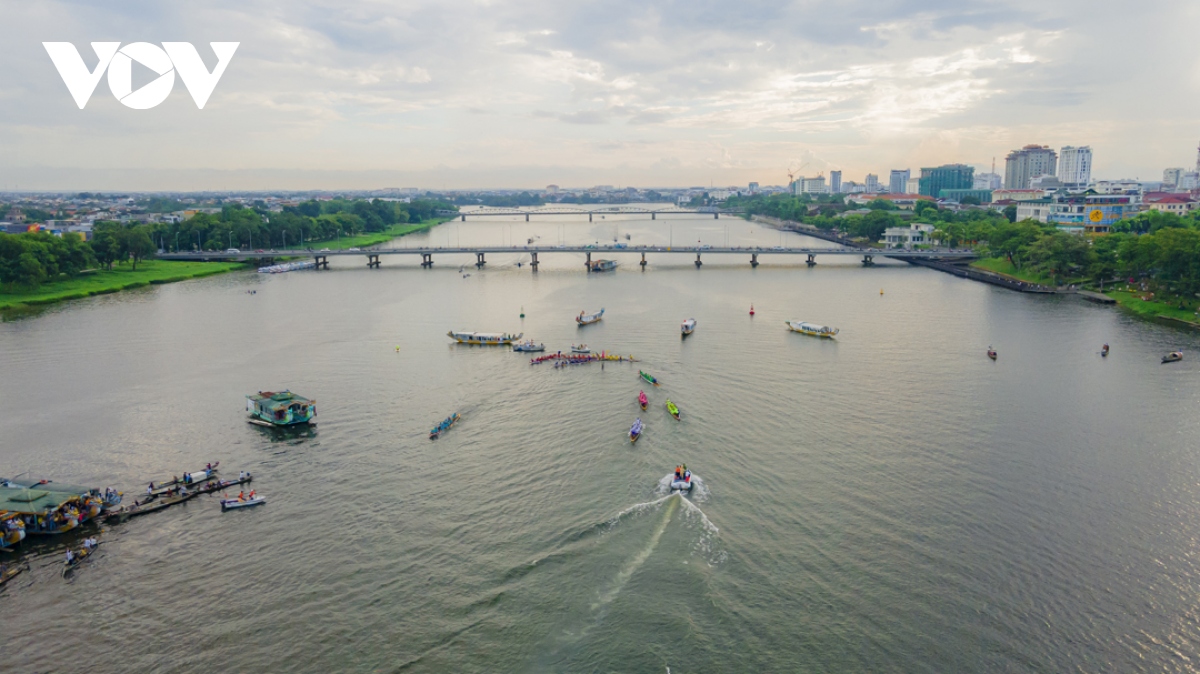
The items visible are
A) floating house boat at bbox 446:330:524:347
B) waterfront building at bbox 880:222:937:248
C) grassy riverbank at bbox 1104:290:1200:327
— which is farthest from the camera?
waterfront building at bbox 880:222:937:248

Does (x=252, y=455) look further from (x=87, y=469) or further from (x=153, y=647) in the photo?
(x=153, y=647)

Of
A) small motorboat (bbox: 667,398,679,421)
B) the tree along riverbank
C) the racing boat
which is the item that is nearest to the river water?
small motorboat (bbox: 667,398,679,421)

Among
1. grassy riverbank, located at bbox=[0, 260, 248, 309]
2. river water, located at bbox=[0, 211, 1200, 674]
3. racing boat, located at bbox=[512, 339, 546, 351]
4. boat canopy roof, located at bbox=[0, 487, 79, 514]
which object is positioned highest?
grassy riverbank, located at bbox=[0, 260, 248, 309]

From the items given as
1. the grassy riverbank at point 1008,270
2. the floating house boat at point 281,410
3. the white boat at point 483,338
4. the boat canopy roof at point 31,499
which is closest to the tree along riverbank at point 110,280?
the white boat at point 483,338

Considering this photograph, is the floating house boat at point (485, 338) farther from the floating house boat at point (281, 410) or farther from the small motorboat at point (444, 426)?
the floating house boat at point (281, 410)

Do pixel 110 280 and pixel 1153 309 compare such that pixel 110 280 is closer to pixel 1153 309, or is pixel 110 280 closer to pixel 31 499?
pixel 31 499

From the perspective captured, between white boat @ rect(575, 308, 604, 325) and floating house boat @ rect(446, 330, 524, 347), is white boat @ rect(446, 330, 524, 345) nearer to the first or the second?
floating house boat @ rect(446, 330, 524, 347)

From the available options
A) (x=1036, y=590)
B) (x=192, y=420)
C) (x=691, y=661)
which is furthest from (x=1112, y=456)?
(x=192, y=420)
